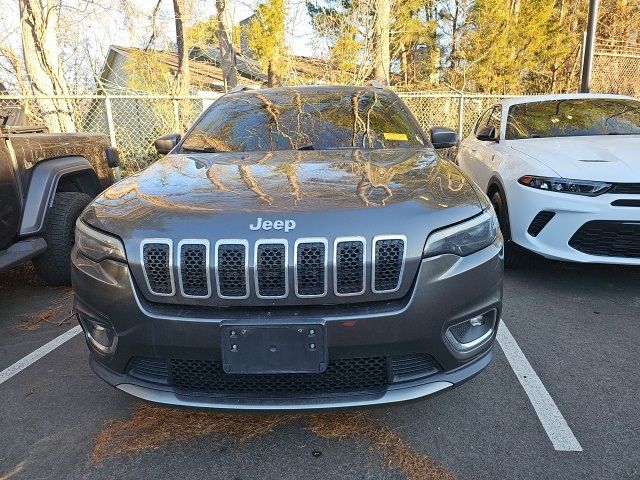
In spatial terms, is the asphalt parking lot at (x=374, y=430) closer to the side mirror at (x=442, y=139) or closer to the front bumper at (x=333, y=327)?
the front bumper at (x=333, y=327)

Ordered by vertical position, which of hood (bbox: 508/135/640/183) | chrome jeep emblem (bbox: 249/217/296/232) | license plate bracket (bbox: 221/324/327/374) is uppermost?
chrome jeep emblem (bbox: 249/217/296/232)

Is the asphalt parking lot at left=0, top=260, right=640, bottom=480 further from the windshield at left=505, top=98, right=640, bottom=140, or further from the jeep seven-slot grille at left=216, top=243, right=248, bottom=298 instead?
the windshield at left=505, top=98, right=640, bottom=140

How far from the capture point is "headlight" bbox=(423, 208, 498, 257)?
6.26 ft

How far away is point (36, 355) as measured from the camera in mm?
3119

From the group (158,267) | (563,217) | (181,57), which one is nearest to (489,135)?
(563,217)

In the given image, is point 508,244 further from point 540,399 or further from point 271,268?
point 271,268

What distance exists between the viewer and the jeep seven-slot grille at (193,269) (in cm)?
185

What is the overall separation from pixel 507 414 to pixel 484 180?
10.1ft

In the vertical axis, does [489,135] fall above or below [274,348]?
above

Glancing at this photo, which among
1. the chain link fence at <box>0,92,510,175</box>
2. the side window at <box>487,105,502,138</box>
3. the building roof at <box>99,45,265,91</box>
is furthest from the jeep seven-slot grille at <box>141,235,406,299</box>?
the building roof at <box>99,45,265,91</box>

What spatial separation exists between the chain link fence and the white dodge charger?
11.2 feet

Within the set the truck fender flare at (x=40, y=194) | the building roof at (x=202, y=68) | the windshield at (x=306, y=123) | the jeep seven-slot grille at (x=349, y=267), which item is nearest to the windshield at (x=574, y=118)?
the windshield at (x=306, y=123)

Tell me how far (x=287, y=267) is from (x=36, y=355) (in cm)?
226

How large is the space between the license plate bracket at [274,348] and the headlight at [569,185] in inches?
106
